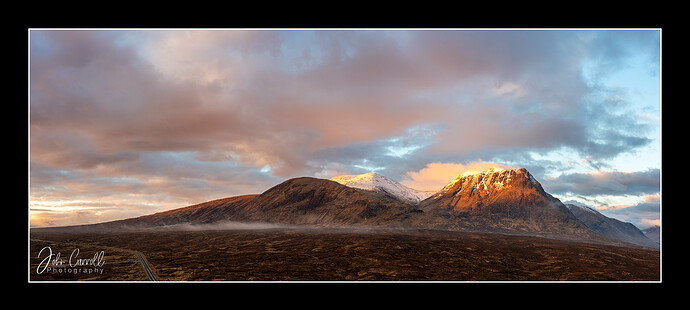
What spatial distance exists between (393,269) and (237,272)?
135ft

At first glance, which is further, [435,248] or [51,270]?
[435,248]

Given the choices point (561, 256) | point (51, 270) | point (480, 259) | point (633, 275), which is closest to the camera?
point (51, 270)

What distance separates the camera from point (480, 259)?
117812mm

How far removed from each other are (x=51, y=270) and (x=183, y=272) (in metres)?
36.7

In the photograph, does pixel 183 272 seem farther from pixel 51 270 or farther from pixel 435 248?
pixel 435 248
